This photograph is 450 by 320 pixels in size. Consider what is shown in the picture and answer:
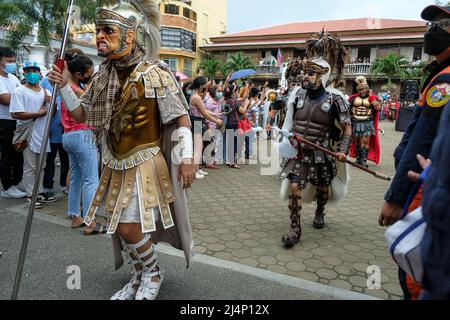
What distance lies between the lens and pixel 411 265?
4.65 ft

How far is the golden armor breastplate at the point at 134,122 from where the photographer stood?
248 centimetres

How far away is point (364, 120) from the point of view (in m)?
8.33

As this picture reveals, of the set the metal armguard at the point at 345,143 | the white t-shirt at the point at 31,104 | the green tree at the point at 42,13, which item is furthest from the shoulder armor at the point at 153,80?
the green tree at the point at 42,13

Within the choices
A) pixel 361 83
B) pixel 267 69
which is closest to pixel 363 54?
pixel 267 69

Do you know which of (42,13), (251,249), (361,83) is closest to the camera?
(251,249)

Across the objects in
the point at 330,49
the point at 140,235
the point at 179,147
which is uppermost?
the point at 330,49

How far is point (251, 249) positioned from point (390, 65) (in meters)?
30.9

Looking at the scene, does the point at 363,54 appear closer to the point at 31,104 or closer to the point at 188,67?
the point at 188,67

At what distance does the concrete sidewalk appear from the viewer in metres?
2.79

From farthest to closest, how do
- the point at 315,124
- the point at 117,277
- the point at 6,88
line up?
the point at 6,88 < the point at 315,124 < the point at 117,277

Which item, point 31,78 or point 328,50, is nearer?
point 328,50
